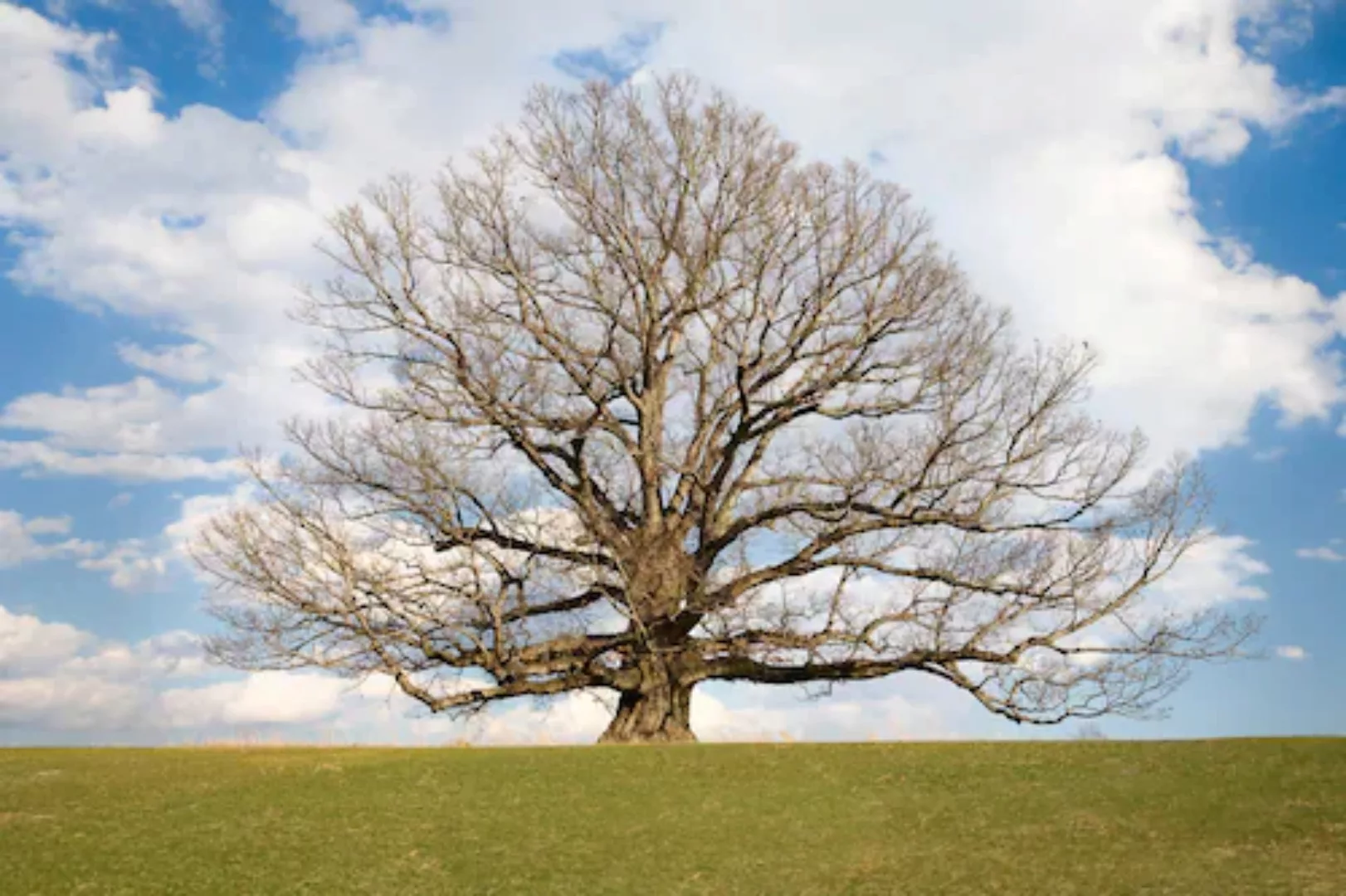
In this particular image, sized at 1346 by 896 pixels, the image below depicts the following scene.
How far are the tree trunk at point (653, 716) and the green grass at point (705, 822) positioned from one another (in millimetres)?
4255

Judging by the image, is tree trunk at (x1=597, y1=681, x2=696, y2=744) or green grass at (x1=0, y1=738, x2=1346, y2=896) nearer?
green grass at (x1=0, y1=738, x2=1346, y2=896)

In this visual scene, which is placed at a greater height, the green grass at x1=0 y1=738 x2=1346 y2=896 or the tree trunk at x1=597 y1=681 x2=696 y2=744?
the tree trunk at x1=597 y1=681 x2=696 y2=744

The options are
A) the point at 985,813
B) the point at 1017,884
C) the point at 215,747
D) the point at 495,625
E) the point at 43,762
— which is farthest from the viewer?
the point at 495,625

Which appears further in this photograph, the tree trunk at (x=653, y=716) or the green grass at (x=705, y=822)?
the tree trunk at (x=653, y=716)

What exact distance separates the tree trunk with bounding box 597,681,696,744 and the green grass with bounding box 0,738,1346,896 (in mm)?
4255

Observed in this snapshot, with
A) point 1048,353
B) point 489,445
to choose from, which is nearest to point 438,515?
point 489,445

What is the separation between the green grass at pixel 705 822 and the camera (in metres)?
9.64

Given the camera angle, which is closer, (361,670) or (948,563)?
(361,670)

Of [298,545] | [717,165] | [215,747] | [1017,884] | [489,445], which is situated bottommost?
[1017,884]

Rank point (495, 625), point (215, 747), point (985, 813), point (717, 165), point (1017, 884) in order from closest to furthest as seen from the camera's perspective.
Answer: point (1017, 884) < point (985, 813) < point (215, 747) < point (495, 625) < point (717, 165)

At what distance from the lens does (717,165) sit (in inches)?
778

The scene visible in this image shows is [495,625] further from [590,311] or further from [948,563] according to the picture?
[948,563]

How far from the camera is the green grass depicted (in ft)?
31.6

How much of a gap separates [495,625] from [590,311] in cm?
518
